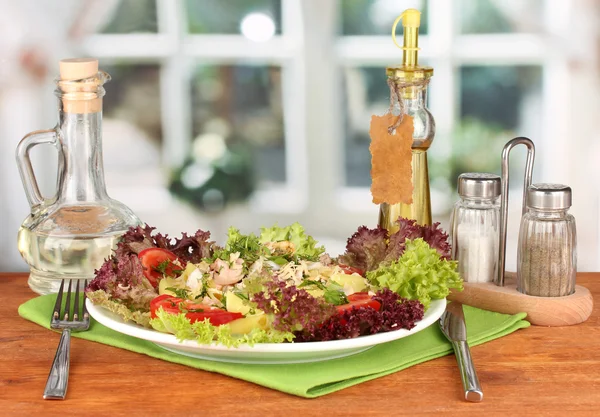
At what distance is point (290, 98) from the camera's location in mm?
1910

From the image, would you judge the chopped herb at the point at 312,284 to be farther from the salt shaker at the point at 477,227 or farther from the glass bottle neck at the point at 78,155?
the glass bottle neck at the point at 78,155

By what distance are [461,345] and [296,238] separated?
413 millimetres

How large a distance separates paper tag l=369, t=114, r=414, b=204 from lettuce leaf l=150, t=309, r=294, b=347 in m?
0.37

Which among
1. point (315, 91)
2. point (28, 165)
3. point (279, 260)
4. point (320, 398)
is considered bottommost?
point (320, 398)

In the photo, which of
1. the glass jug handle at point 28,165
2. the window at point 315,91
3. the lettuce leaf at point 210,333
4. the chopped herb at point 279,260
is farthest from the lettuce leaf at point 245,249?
the window at point 315,91

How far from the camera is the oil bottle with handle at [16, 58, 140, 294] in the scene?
148 centimetres

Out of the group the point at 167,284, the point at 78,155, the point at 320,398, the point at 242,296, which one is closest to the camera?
the point at 320,398

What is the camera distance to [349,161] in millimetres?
1935

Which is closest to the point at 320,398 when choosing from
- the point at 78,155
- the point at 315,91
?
the point at 78,155

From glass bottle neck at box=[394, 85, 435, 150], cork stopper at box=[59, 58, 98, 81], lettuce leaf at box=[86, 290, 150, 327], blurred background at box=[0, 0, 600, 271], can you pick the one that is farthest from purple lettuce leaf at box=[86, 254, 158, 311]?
blurred background at box=[0, 0, 600, 271]

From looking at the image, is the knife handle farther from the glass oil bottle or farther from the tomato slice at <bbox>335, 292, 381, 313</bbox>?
the glass oil bottle

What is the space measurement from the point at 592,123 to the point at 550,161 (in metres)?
0.12

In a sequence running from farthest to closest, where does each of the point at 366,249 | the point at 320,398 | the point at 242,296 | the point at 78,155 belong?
the point at 78,155, the point at 366,249, the point at 242,296, the point at 320,398

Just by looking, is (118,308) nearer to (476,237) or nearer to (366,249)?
(366,249)
